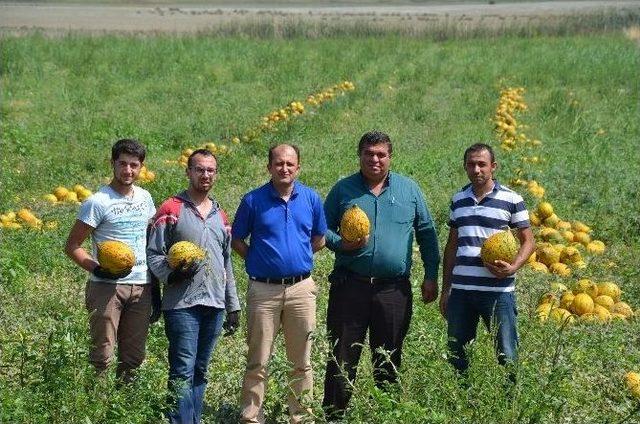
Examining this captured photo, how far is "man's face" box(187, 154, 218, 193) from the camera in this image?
17.5 ft

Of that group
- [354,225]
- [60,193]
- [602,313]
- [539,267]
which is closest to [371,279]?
[354,225]

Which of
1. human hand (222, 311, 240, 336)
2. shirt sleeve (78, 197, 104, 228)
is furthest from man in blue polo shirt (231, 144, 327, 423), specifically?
shirt sleeve (78, 197, 104, 228)

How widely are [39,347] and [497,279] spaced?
3.38 m

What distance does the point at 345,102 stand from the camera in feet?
57.8

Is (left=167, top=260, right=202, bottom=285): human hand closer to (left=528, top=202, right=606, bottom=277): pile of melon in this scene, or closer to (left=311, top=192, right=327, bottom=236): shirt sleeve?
(left=311, top=192, right=327, bottom=236): shirt sleeve

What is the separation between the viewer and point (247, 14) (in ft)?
167

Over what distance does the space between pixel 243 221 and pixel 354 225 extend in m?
0.71

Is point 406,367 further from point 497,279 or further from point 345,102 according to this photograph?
point 345,102

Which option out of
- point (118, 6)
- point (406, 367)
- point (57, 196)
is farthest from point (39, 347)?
point (118, 6)

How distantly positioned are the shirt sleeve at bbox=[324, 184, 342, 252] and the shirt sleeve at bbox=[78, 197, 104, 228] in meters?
1.41

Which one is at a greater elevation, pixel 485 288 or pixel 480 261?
pixel 480 261

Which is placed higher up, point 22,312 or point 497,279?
point 497,279

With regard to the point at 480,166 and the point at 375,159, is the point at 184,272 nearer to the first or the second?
the point at 375,159

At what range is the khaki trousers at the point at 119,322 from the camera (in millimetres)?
5355
